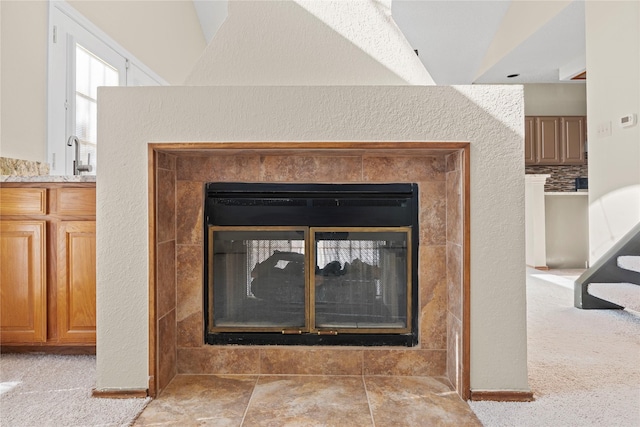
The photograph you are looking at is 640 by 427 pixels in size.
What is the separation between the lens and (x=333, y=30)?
2.06 metres

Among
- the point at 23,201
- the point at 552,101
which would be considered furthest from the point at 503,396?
the point at 552,101

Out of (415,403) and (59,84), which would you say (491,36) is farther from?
(415,403)

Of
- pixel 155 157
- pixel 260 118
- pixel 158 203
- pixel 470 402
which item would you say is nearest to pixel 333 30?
pixel 260 118

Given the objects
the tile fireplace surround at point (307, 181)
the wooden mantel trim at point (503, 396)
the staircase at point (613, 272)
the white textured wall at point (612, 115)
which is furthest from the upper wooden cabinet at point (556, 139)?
the wooden mantel trim at point (503, 396)

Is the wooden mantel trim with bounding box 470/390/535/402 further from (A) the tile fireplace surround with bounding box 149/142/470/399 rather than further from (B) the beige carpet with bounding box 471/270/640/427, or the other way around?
(A) the tile fireplace surround with bounding box 149/142/470/399

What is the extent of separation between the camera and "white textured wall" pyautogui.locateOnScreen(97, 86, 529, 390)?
1817 mm

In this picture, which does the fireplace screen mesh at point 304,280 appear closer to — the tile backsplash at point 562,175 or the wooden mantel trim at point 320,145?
the wooden mantel trim at point 320,145

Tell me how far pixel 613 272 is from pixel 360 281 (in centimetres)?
254

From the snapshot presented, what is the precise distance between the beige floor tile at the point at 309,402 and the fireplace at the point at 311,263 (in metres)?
0.19

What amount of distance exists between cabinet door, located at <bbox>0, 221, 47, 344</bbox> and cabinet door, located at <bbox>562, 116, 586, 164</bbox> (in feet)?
22.1

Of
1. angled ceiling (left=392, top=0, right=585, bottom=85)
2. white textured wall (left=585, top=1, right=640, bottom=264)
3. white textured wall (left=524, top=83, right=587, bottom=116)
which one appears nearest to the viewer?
white textured wall (left=585, top=1, right=640, bottom=264)

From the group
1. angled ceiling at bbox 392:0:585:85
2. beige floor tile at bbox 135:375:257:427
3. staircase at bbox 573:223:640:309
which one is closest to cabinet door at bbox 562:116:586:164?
angled ceiling at bbox 392:0:585:85

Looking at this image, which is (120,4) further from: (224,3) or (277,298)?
(277,298)

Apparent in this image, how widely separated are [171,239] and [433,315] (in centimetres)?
130
